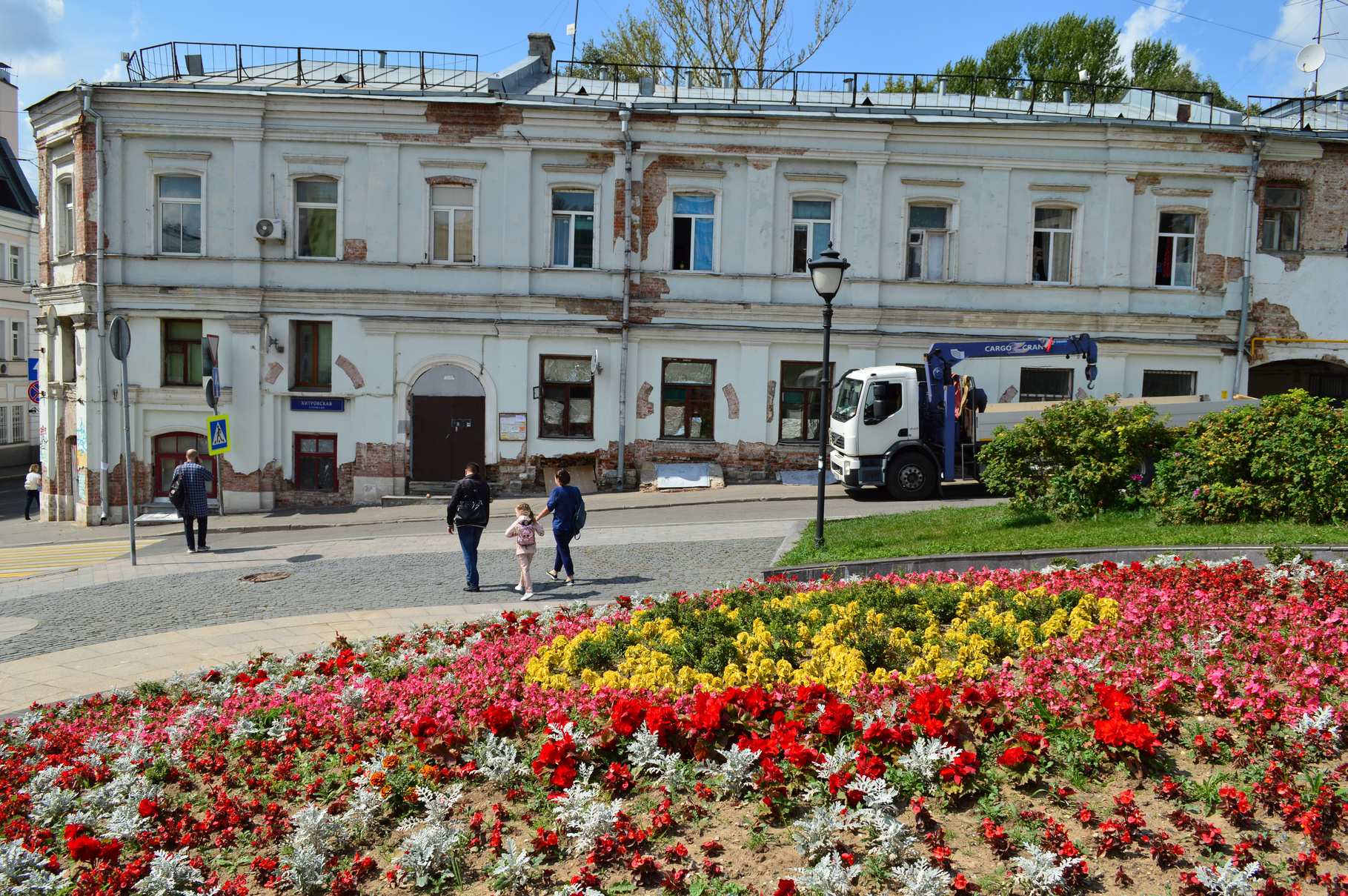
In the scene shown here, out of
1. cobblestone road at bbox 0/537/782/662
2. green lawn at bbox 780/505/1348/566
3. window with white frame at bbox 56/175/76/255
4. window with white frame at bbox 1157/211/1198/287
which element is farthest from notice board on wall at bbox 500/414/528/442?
window with white frame at bbox 1157/211/1198/287

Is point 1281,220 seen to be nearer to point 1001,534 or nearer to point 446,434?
point 1001,534

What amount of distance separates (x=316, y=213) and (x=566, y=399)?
7711 millimetres

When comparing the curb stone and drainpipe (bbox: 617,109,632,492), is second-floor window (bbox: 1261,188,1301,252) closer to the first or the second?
drainpipe (bbox: 617,109,632,492)

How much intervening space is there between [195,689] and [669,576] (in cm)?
587

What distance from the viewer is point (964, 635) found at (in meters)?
6.14

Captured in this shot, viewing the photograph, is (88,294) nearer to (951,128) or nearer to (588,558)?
(588,558)

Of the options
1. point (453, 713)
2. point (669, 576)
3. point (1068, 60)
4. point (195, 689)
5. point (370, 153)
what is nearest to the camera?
point (453, 713)

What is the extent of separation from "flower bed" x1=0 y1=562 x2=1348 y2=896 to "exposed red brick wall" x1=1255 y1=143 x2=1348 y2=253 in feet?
63.2

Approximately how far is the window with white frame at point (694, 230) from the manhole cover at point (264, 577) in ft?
39.6

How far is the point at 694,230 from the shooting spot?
21.1m

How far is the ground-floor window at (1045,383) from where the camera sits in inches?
826

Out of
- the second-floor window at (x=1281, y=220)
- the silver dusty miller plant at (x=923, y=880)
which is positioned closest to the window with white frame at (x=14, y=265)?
the silver dusty miller plant at (x=923, y=880)

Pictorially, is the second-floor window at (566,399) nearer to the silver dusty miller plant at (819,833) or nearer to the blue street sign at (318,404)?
the blue street sign at (318,404)

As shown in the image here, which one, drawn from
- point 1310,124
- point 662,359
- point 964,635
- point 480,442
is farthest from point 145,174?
point 1310,124
